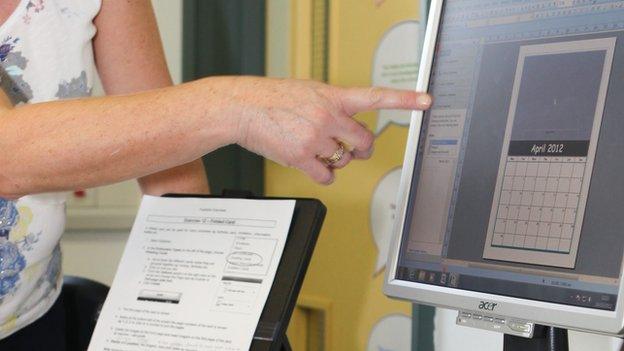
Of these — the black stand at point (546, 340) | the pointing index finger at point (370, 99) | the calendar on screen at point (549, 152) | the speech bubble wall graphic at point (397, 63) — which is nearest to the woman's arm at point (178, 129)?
the pointing index finger at point (370, 99)

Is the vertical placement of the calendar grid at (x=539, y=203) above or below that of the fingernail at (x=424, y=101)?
below

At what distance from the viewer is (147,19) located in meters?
1.16

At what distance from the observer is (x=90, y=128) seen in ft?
2.76

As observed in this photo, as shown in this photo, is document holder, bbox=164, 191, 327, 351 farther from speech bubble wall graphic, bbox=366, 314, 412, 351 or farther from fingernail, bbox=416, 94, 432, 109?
speech bubble wall graphic, bbox=366, 314, 412, 351

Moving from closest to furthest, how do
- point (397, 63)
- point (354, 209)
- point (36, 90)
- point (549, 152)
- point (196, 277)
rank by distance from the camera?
point (549, 152) < point (196, 277) < point (36, 90) < point (397, 63) < point (354, 209)

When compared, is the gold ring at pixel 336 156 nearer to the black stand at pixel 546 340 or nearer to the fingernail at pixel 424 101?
the fingernail at pixel 424 101

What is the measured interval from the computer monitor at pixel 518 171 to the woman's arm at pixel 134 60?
1.25ft

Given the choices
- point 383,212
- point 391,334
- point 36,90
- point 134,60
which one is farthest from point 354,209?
point 36,90

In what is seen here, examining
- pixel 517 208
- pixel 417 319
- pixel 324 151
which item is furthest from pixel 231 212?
pixel 417 319

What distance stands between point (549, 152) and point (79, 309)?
0.66m

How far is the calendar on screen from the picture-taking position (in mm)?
729

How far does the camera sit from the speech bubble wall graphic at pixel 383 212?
176 centimetres

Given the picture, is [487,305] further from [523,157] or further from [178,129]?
[178,129]

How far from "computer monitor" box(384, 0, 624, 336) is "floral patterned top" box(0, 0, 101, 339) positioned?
477 mm
